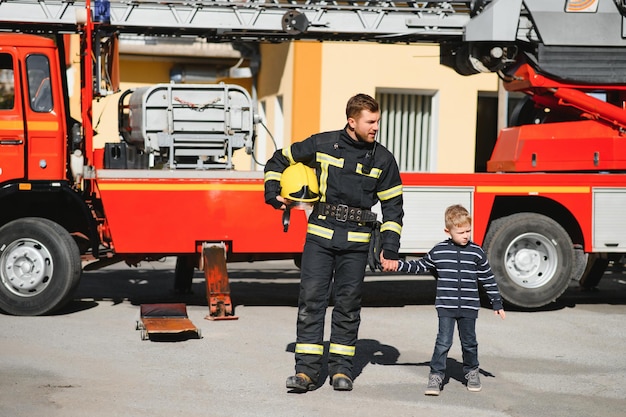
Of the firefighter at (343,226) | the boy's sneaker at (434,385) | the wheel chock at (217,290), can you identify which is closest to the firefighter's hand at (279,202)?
the firefighter at (343,226)

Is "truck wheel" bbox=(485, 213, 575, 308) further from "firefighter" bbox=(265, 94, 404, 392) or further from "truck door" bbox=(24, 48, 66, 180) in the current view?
"truck door" bbox=(24, 48, 66, 180)

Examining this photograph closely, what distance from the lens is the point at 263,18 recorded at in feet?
38.3

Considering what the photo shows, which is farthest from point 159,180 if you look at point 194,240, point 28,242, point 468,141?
point 468,141

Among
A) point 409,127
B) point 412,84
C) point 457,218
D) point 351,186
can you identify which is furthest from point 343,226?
point 409,127

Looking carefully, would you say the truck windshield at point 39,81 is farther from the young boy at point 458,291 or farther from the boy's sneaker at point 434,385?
the boy's sneaker at point 434,385

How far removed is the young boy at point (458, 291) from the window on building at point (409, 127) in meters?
12.6

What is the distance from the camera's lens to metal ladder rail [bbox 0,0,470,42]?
11148 millimetres

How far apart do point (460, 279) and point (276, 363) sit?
1.72 metres

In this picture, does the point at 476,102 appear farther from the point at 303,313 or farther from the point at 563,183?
the point at 303,313

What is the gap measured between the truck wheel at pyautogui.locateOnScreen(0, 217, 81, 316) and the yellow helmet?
3.66 meters

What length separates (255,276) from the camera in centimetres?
1445

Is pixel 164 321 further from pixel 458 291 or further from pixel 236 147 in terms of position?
pixel 458 291

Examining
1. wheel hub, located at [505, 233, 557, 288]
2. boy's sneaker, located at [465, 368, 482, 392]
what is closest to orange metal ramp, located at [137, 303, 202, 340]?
boy's sneaker, located at [465, 368, 482, 392]

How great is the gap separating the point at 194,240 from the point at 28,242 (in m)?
1.61
